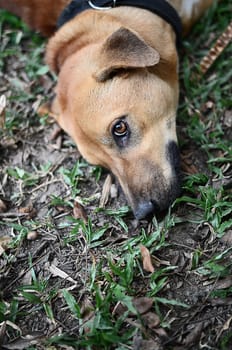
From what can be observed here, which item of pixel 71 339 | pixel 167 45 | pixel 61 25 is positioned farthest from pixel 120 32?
pixel 71 339

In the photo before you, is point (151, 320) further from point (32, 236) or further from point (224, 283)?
point (32, 236)

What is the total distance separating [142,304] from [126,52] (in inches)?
60.5

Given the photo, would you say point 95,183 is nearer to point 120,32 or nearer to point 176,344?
point 120,32

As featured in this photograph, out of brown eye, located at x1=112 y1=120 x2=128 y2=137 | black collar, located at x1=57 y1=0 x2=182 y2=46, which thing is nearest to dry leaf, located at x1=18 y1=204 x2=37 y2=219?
brown eye, located at x1=112 y1=120 x2=128 y2=137

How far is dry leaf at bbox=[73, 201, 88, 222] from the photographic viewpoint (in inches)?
153

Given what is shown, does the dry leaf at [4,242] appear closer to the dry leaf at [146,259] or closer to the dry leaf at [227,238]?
the dry leaf at [146,259]

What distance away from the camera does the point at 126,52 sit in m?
3.54

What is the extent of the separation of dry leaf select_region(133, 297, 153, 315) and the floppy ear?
142 cm

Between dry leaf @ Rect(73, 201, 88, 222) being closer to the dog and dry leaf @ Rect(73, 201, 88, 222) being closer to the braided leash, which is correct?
the dog

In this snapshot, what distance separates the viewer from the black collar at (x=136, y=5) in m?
4.07

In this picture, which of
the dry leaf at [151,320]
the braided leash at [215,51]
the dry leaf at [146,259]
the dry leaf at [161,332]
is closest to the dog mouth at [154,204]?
the dry leaf at [146,259]

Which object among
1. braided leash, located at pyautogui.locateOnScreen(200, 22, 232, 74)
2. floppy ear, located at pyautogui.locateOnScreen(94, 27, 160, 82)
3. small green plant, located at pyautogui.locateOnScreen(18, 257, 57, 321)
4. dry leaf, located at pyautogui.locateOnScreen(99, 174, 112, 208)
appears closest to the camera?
small green plant, located at pyautogui.locateOnScreen(18, 257, 57, 321)

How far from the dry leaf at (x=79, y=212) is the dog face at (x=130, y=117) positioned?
35 cm

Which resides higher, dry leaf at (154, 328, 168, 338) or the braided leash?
the braided leash
